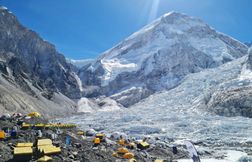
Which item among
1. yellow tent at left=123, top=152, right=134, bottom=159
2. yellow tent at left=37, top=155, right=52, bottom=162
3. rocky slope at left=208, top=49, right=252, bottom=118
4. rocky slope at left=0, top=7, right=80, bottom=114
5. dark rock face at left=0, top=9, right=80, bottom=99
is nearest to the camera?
yellow tent at left=37, top=155, right=52, bottom=162

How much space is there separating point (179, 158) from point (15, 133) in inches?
779

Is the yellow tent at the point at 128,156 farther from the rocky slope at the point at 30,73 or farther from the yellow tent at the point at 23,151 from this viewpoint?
the rocky slope at the point at 30,73

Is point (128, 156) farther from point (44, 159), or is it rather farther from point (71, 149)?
point (44, 159)

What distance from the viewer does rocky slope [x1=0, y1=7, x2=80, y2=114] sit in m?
106

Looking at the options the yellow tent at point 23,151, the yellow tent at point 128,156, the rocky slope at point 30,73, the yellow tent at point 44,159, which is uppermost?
the rocky slope at point 30,73

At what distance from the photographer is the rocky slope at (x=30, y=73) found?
10561cm

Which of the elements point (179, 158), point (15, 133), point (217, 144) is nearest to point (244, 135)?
point (217, 144)

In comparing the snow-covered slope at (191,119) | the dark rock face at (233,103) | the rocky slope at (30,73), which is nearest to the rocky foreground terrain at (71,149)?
the snow-covered slope at (191,119)

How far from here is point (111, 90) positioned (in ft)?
649

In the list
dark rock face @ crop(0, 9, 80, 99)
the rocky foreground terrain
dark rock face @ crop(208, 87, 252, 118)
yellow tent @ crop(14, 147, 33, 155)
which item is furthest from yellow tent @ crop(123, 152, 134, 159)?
dark rock face @ crop(0, 9, 80, 99)

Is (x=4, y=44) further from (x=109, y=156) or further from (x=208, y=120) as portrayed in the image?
(x=109, y=156)

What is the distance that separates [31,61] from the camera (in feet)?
544

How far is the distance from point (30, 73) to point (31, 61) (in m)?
20.5

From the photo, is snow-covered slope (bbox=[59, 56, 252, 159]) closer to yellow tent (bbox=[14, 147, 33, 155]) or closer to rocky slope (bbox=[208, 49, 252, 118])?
rocky slope (bbox=[208, 49, 252, 118])
